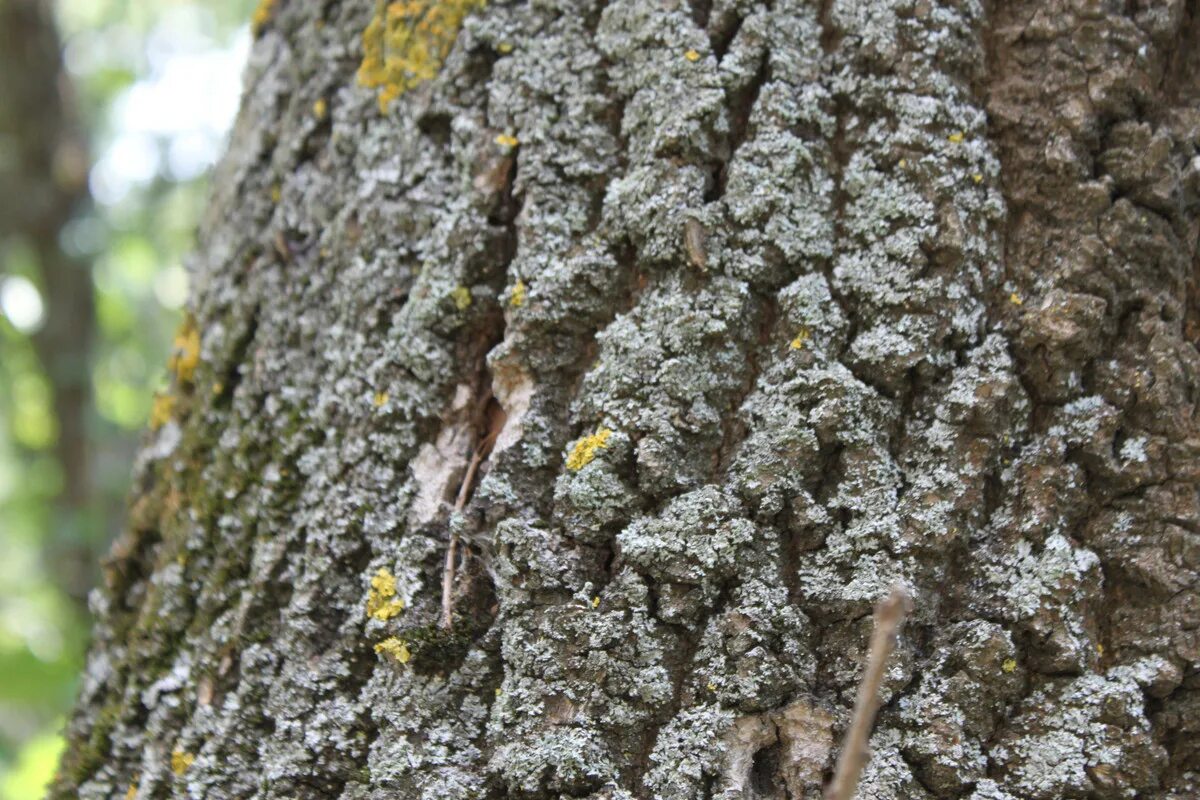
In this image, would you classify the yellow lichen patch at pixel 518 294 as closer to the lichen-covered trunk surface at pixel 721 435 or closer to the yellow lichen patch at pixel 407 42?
the lichen-covered trunk surface at pixel 721 435

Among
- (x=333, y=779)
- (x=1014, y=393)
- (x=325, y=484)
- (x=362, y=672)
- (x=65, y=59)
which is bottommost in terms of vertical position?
(x=333, y=779)

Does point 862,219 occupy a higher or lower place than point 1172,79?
lower

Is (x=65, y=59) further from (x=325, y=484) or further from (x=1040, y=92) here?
(x=1040, y=92)

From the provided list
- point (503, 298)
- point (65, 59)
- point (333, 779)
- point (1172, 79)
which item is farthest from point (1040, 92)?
point (65, 59)

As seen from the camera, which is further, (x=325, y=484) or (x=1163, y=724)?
(x=325, y=484)

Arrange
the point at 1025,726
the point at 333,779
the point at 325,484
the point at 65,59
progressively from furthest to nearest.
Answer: the point at 65,59
the point at 325,484
the point at 333,779
the point at 1025,726

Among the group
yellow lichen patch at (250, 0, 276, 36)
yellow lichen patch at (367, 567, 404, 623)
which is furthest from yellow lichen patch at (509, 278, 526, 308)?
yellow lichen patch at (250, 0, 276, 36)

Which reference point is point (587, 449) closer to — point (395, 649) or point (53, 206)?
point (395, 649)

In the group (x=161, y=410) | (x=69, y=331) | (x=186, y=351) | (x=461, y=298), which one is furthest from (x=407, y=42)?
(x=69, y=331)
